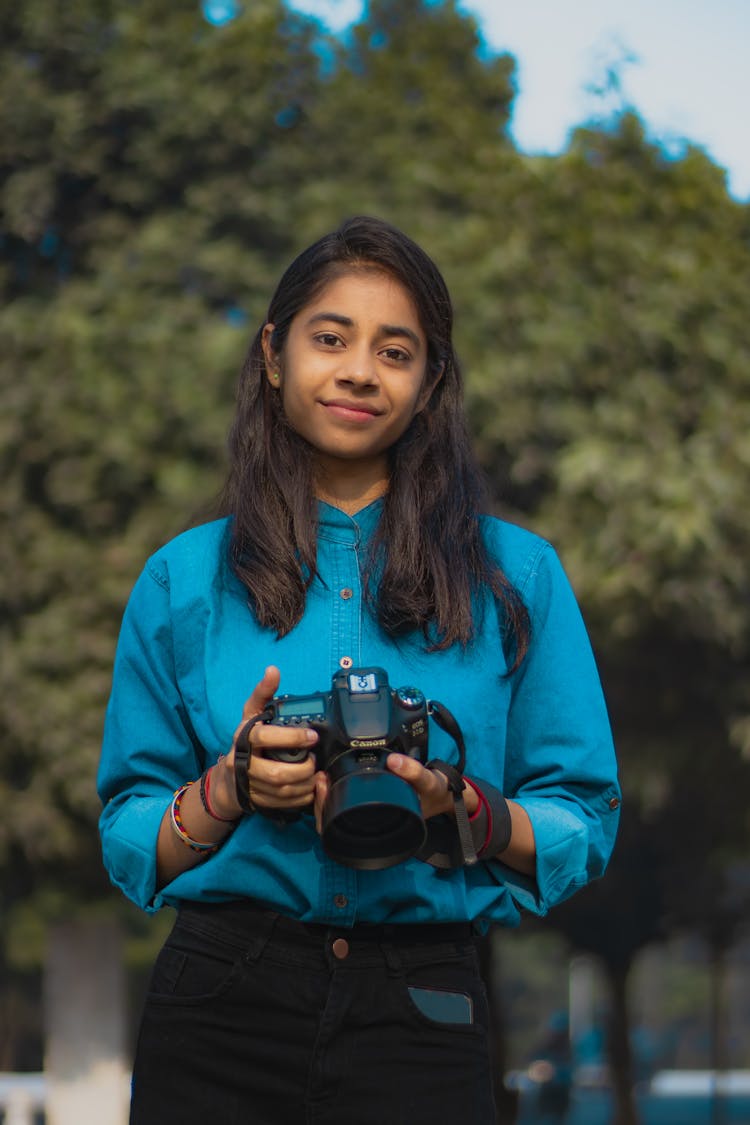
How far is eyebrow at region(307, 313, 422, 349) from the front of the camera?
88.7 inches

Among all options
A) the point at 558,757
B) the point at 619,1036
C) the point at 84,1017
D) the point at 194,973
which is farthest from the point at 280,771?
the point at 619,1036

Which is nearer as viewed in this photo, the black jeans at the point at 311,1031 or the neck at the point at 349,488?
the black jeans at the point at 311,1031

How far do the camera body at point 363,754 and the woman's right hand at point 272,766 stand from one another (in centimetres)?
1

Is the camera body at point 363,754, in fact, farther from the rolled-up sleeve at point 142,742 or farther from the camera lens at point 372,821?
the rolled-up sleeve at point 142,742

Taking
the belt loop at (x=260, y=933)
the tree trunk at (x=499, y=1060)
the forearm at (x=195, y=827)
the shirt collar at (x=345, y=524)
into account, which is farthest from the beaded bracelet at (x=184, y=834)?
the tree trunk at (x=499, y=1060)

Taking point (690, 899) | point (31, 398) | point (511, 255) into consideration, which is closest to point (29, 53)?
point (31, 398)

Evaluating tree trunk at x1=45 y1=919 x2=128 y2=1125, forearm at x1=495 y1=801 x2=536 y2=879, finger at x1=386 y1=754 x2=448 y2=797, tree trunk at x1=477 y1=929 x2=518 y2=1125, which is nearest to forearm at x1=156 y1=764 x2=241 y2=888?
finger at x1=386 y1=754 x2=448 y2=797

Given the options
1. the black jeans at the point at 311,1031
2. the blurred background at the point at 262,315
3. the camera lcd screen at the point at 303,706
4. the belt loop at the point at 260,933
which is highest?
the blurred background at the point at 262,315

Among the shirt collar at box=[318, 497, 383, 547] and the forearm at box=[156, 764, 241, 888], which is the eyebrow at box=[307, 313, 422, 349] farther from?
the forearm at box=[156, 764, 241, 888]

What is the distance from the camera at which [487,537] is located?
2.32 metres

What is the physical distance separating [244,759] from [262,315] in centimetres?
642

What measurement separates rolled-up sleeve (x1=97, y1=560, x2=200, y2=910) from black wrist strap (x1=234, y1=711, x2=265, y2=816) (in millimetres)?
237

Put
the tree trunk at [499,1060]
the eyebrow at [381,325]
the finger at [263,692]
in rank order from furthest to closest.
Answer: the tree trunk at [499,1060] → the eyebrow at [381,325] → the finger at [263,692]

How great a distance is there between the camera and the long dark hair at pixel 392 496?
7.20 feet
